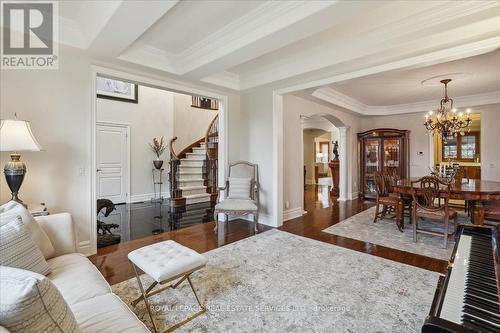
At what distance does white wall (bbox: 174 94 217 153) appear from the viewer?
7602 millimetres

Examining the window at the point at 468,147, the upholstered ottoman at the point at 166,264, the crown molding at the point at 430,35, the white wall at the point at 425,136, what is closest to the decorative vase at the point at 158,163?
the crown molding at the point at 430,35

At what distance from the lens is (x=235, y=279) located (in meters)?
2.44

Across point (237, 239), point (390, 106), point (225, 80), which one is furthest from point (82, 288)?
point (390, 106)

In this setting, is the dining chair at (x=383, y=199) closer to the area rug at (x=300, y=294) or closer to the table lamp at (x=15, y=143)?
the area rug at (x=300, y=294)

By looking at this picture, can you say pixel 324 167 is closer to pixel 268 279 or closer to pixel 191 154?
pixel 191 154

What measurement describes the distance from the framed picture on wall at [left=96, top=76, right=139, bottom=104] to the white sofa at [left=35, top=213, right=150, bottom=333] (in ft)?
17.0

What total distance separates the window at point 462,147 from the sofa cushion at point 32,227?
10524 millimetres

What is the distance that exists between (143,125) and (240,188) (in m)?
4.02

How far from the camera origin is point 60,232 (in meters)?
1.95

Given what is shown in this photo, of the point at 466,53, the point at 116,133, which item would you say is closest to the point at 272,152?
the point at 466,53

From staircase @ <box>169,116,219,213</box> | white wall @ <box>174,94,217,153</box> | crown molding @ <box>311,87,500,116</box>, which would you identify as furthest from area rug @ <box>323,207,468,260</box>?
white wall @ <box>174,94,217,153</box>

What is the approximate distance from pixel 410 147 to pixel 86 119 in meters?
7.43

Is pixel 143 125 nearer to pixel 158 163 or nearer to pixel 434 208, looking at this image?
pixel 158 163

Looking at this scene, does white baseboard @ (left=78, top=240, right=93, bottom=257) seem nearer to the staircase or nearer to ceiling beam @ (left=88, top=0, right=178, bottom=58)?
ceiling beam @ (left=88, top=0, right=178, bottom=58)
